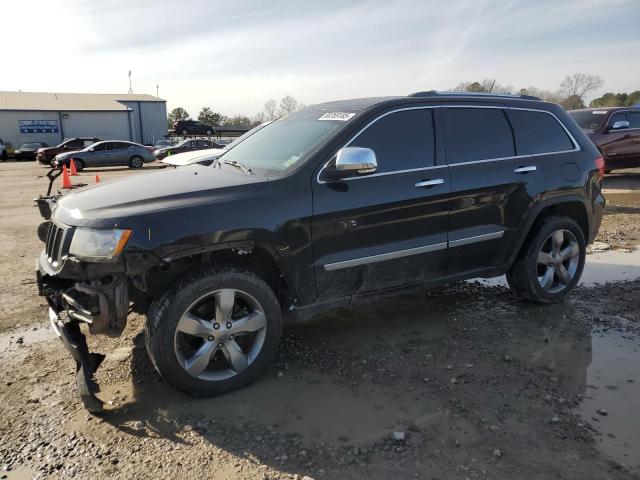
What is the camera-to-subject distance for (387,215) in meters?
3.82

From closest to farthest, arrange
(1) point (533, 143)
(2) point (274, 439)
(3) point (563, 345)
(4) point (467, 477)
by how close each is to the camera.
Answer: (4) point (467, 477)
(2) point (274, 439)
(3) point (563, 345)
(1) point (533, 143)

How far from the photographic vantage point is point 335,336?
4.33m

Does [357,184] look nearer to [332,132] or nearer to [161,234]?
[332,132]

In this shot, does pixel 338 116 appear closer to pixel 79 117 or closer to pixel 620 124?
pixel 620 124

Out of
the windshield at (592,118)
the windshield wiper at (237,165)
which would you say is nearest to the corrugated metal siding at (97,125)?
the windshield at (592,118)

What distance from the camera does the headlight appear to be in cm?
300

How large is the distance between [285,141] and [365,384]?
201 cm

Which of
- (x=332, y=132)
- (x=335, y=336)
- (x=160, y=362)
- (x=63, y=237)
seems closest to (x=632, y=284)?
(x=335, y=336)

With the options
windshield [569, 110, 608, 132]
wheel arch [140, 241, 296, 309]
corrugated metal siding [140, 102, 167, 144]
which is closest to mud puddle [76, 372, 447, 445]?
wheel arch [140, 241, 296, 309]

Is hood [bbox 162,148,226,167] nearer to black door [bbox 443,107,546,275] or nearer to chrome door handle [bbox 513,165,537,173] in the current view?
black door [bbox 443,107,546,275]

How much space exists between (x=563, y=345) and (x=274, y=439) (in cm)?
259

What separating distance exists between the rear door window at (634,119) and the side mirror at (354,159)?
12.8 meters

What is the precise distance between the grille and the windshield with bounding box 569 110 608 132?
13.4m

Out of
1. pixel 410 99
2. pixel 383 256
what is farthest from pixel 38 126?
pixel 383 256
